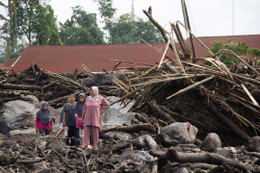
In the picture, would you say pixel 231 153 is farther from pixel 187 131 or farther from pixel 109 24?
pixel 109 24

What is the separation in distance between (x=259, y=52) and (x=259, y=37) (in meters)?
7.71

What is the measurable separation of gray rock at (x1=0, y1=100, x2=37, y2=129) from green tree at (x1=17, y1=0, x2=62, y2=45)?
2254 centimetres

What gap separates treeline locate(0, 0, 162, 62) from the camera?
3662 cm

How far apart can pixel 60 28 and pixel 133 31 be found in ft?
26.8

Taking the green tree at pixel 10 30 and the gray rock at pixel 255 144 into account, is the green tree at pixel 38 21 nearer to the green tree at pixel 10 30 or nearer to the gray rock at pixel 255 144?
the green tree at pixel 10 30

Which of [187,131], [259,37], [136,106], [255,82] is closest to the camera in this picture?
[187,131]

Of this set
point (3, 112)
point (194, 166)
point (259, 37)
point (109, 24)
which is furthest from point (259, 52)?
point (109, 24)

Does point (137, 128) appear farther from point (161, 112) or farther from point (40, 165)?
point (40, 165)

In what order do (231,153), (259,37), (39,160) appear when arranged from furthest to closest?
(259,37), (231,153), (39,160)

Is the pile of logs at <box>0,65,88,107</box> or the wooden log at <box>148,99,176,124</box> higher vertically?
the pile of logs at <box>0,65,88,107</box>

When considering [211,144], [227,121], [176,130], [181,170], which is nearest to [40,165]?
[181,170]

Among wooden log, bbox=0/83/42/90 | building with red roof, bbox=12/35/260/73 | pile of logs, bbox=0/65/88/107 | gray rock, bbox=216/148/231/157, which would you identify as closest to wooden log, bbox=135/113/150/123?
gray rock, bbox=216/148/231/157

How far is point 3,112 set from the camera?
13.8 m

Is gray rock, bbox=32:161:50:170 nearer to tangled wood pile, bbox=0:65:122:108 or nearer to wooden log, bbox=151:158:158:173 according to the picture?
wooden log, bbox=151:158:158:173
